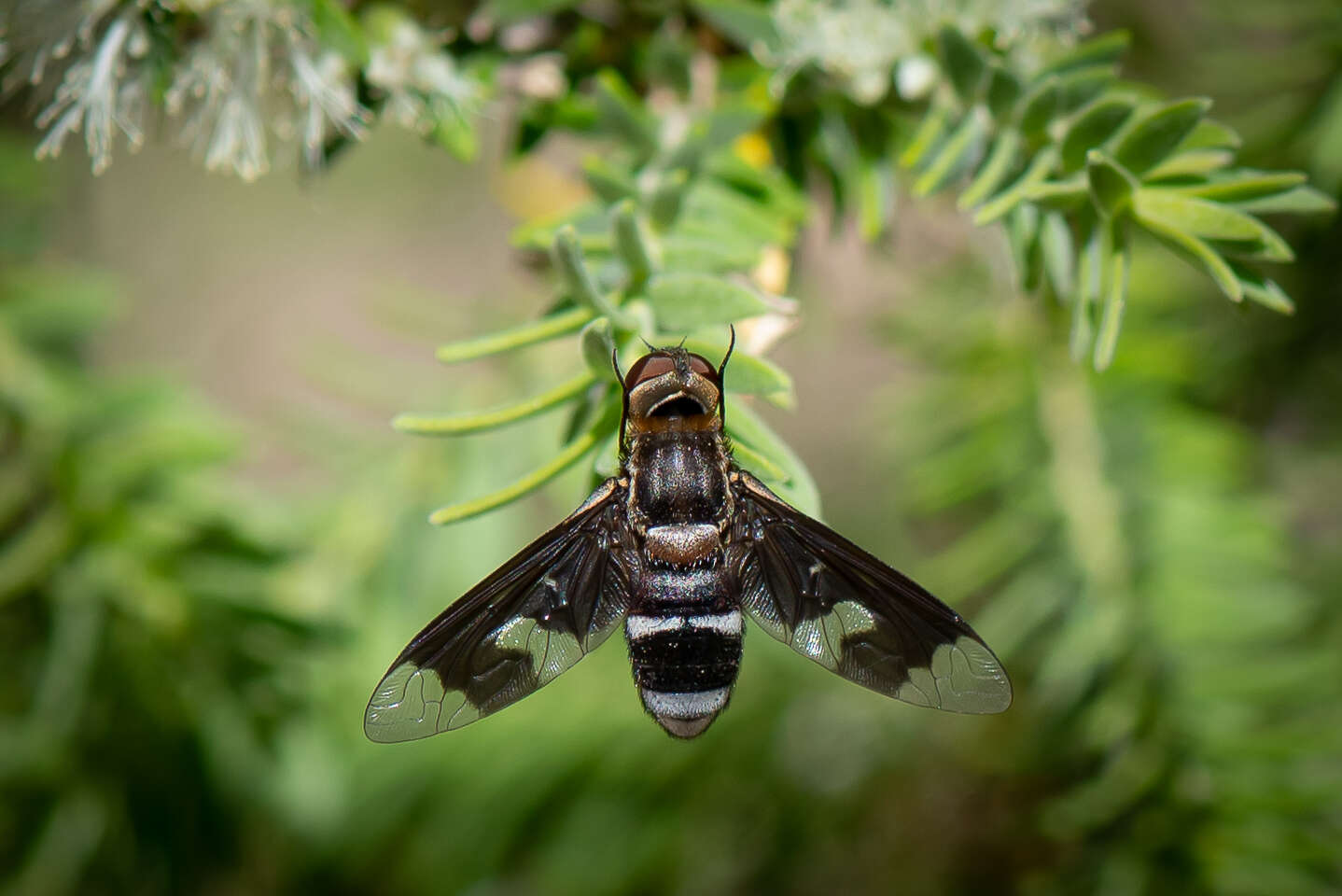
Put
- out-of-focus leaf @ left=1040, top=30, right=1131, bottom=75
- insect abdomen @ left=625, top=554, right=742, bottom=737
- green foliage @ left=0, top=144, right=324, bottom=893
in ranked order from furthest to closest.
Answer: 1. green foliage @ left=0, top=144, right=324, bottom=893
2. insect abdomen @ left=625, top=554, right=742, bottom=737
3. out-of-focus leaf @ left=1040, top=30, right=1131, bottom=75

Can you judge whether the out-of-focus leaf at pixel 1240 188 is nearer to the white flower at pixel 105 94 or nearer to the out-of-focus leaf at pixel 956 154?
the out-of-focus leaf at pixel 956 154

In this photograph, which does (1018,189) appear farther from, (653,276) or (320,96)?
(320,96)

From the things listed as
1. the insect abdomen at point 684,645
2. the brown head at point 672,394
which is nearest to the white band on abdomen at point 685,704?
the insect abdomen at point 684,645

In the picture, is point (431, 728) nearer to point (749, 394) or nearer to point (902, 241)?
point (749, 394)

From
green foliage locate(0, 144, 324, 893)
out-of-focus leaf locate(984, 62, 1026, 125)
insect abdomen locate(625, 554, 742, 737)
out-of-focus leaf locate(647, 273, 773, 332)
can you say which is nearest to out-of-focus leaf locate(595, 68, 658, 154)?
out-of-focus leaf locate(647, 273, 773, 332)

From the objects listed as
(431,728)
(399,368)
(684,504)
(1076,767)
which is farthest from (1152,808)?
(399,368)

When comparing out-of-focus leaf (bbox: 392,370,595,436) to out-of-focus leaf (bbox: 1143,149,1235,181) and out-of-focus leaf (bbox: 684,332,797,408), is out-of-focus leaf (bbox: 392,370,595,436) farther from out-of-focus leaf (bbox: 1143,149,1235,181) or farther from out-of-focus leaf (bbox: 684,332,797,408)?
out-of-focus leaf (bbox: 1143,149,1235,181)

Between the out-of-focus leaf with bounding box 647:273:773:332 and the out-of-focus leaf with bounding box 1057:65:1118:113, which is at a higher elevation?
the out-of-focus leaf with bounding box 1057:65:1118:113
